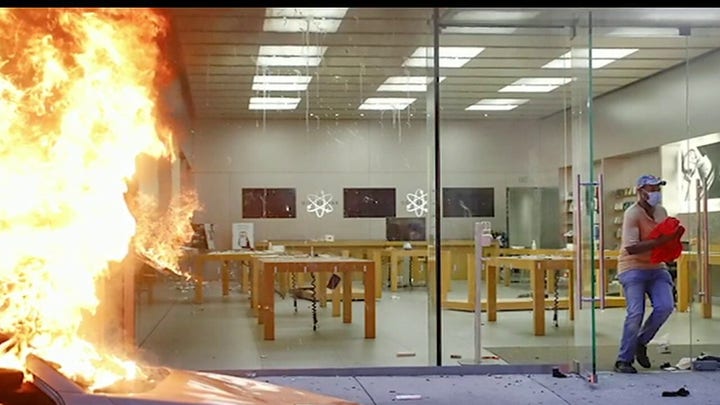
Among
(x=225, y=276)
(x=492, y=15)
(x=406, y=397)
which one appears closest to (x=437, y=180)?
(x=492, y=15)

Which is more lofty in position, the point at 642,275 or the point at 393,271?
the point at 642,275

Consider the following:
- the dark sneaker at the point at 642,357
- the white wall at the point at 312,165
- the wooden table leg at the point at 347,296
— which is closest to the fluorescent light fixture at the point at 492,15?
the white wall at the point at 312,165

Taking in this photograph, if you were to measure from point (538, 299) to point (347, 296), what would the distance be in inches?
94.9

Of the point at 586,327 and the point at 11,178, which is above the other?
the point at 11,178

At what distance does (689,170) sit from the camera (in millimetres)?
12516

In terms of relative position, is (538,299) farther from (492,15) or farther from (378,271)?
(492,15)

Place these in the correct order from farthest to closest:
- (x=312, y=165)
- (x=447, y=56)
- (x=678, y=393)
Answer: (x=447, y=56) → (x=312, y=165) → (x=678, y=393)

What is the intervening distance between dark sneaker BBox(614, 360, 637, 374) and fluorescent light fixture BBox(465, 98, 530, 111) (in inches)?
184

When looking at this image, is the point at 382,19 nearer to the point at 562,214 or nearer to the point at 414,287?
the point at 414,287

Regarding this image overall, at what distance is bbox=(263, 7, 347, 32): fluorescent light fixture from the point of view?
7984 mm

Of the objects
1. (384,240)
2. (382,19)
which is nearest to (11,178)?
(382,19)

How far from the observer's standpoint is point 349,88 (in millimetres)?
9188

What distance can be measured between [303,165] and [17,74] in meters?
3.39

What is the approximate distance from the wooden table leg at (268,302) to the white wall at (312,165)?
2.23 feet
